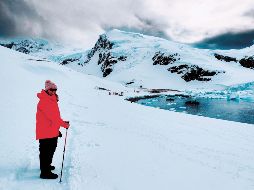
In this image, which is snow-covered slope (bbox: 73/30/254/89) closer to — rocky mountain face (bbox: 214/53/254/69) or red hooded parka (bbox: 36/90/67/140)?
rocky mountain face (bbox: 214/53/254/69)

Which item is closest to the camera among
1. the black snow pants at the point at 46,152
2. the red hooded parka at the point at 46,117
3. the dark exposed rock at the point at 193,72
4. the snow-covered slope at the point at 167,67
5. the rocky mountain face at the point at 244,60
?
the red hooded parka at the point at 46,117

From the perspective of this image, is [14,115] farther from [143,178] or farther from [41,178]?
[143,178]

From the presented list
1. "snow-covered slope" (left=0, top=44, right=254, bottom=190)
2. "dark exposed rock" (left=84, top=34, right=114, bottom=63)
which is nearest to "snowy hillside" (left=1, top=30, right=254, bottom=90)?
"dark exposed rock" (left=84, top=34, right=114, bottom=63)

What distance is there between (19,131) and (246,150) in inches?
291

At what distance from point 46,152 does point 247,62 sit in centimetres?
10557

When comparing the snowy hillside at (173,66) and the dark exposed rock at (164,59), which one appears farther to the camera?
the dark exposed rock at (164,59)

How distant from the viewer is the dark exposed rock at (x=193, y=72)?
279 feet

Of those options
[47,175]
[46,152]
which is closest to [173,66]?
[46,152]

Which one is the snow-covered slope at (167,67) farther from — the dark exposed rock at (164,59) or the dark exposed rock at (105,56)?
the dark exposed rock at (105,56)

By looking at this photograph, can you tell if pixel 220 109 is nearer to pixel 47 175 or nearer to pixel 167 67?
pixel 47 175

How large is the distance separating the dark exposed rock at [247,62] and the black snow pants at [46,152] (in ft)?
338

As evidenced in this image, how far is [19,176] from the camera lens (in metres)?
5.72

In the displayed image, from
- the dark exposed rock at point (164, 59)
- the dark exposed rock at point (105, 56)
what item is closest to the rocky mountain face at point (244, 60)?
the dark exposed rock at point (164, 59)

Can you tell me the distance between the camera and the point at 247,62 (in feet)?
335
